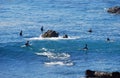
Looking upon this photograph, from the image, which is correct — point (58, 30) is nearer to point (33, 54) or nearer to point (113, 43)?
point (113, 43)

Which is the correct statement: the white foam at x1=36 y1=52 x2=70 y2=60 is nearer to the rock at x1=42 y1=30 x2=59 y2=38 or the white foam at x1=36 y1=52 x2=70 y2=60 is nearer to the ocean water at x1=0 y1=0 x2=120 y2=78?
the ocean water at x1=0 y1=0 x2=120 y2=78

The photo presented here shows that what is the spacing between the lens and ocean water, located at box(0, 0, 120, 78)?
297ft

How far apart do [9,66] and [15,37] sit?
27446mm

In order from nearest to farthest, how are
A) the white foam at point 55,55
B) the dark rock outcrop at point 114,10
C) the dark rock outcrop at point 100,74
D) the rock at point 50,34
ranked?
the dark rock outcrop at point 100,74 < the white foam at point 55,55 < the rock at point 50,34 < the dark rock outcrop at point 114,10

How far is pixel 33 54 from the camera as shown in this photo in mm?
100938

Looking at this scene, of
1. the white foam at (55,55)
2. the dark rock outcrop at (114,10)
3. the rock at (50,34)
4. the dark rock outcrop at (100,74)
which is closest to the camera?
the dark rock outcrop at (100,74)

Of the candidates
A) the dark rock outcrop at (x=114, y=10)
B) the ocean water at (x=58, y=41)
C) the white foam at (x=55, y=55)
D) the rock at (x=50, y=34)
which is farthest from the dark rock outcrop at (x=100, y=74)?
the dark rock outcrop at (x=114, y=10)

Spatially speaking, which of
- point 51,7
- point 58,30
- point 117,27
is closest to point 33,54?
point 58,30

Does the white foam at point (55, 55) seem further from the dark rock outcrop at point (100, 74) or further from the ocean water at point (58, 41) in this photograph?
the dark rock outcrop at point (100, 74)

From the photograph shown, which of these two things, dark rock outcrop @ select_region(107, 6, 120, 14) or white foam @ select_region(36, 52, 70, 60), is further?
dark rock outcrop @ select_region(107, 6, 120, 14)

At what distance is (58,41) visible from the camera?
11275 centimetres

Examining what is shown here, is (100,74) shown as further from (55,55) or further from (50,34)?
(50,34)

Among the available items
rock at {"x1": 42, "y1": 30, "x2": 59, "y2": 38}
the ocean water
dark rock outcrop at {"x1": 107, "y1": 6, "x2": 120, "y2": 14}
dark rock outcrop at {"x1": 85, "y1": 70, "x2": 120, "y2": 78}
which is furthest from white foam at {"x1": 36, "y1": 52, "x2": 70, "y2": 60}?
dark rock outcrop at {"x1": 107, "y1": 6, "x2": 120, "y2": 14}

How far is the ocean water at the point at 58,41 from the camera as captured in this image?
9056cm
